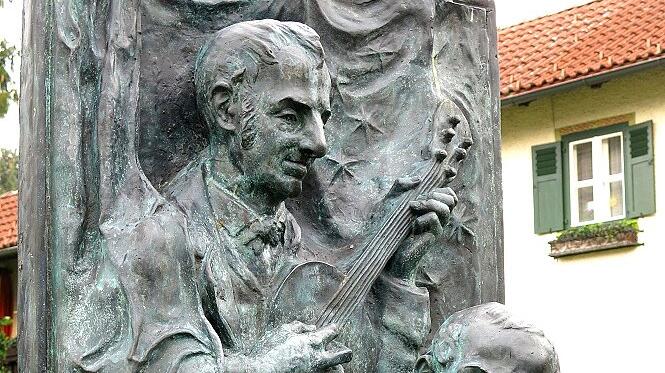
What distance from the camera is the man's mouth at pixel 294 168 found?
453 cm

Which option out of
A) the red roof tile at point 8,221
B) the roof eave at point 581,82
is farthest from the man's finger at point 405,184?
the red roof tile at point 8,221

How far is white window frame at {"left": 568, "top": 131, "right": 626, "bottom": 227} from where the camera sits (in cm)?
2145

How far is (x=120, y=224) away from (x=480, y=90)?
1.39m

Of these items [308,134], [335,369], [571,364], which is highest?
[308,134]

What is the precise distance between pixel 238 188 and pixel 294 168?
0.16 metres

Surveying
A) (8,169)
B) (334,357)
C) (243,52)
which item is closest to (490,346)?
(334,357)

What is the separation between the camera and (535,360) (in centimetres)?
407

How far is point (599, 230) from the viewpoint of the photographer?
20969mm

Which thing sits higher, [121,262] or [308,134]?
[308,134]

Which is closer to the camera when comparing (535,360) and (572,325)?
(535,360)

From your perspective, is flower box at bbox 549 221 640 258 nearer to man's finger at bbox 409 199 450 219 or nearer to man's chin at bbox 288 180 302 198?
man's finger at bbox 409 199 450 219

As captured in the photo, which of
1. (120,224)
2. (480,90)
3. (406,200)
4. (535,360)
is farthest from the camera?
(480,90)

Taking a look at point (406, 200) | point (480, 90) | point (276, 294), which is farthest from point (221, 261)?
point (480, 90)

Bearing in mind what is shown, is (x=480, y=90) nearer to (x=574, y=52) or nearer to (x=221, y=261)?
(x=221, y=261)
